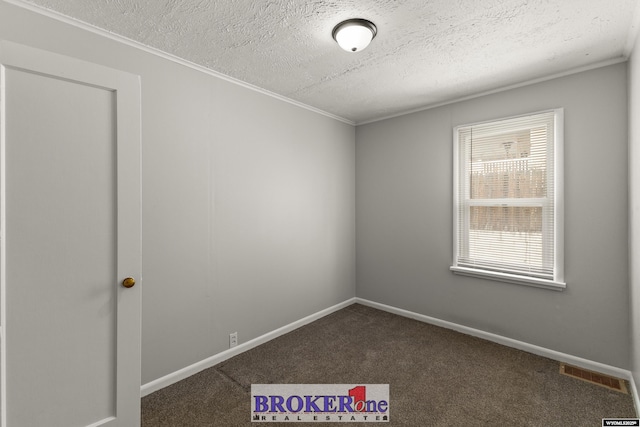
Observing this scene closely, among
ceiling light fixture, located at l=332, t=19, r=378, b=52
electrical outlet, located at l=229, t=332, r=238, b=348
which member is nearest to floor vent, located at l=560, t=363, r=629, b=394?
electrical outlet, located at l=229, t=332, r=238, b=348

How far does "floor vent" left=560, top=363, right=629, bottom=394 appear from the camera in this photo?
7.40 feet

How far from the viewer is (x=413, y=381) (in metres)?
2.36

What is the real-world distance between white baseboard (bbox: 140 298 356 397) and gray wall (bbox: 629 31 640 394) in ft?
8.88

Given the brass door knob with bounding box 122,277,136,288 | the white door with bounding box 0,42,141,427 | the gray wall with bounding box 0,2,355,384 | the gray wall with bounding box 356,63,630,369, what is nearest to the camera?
the white door with bounding box 0,42,141,427

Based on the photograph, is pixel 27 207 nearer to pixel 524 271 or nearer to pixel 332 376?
pixel 332 376

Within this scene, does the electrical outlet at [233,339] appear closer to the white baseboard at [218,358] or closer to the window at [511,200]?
the white baseboard at [218,358]

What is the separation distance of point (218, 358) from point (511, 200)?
10.1ft

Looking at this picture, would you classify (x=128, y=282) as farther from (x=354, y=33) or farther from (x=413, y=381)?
(x=413, y=381)

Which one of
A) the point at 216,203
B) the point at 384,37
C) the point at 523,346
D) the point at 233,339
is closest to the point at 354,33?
the point at 384,37

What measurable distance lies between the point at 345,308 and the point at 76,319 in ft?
9.80

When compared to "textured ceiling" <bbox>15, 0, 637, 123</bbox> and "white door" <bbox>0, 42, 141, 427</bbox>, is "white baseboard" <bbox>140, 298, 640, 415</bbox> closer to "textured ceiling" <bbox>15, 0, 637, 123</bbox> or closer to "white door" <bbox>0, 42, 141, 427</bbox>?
"white door" <bbox>0, 42, 141, 427</bbox>

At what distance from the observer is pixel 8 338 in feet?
4.63

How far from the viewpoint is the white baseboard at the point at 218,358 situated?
2.24 m

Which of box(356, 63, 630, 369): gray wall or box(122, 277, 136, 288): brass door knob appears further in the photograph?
box(356, 63, 630, 369): gray wall
